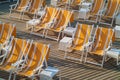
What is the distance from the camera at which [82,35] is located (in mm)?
7727

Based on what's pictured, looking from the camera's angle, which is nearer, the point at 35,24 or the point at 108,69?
the point at 108,69

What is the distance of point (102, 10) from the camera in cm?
1026

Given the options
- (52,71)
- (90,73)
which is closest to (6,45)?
(52,71)

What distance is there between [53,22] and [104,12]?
2.36m

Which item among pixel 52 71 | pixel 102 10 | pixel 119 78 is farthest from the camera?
pixel 102 10

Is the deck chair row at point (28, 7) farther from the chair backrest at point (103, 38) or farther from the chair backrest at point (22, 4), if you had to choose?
the chair backrest at point (103, 38)

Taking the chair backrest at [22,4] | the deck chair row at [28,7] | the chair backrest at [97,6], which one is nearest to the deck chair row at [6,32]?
the deck chair row at [28,7]

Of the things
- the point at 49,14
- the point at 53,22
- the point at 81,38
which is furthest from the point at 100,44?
the point at 49,14

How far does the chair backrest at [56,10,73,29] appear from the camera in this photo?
8781 millimetres

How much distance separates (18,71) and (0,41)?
1728 mm

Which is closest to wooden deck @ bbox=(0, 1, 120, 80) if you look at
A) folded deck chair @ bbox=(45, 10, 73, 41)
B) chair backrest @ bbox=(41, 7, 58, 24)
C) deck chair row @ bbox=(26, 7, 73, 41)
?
folded deck chair @ bbox=(45, 10, 73, 41)

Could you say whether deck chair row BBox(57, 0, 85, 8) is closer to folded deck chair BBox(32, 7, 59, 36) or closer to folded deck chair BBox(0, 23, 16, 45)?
folded deck chair BBox(32, 7, 59, 36)

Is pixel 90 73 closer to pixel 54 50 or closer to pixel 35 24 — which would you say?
pixel 54 50

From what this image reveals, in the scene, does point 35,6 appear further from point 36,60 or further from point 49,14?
point 36,60
